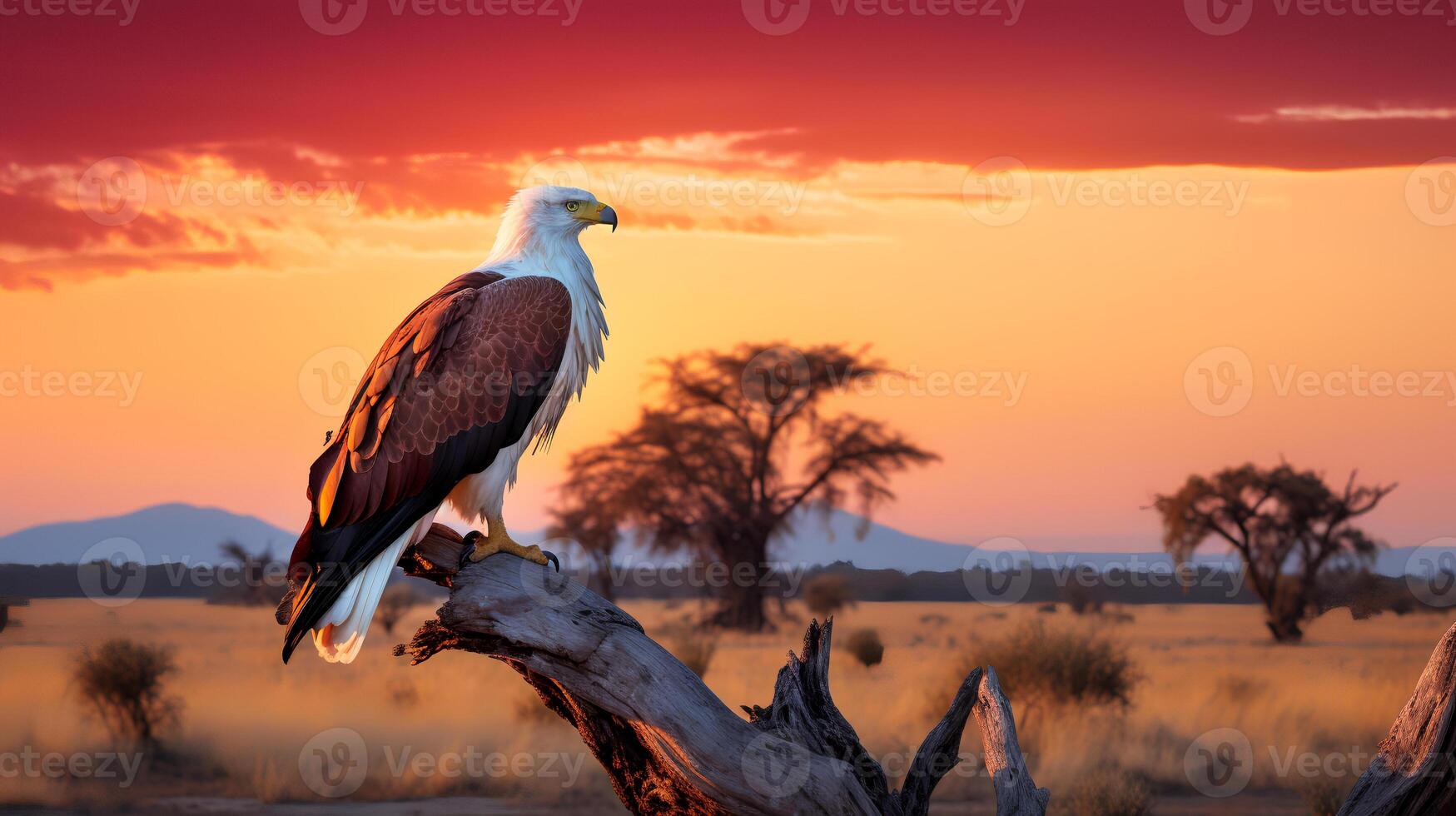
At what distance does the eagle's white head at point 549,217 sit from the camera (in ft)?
22.6

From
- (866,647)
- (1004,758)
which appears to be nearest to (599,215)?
(1004,758)

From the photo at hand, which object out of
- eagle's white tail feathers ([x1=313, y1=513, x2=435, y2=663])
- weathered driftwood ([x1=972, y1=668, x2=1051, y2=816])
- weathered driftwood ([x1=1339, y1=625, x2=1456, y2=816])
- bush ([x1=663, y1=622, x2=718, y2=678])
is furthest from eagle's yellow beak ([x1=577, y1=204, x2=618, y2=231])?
bush ([x1=663, y1=622, x2=718, y2=678])

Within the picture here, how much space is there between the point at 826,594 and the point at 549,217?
21919 mm

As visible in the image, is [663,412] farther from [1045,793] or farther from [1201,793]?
[1045,793]

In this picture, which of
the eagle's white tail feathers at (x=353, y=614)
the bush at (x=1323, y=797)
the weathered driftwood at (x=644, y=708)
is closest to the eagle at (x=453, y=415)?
the eagle's white tail feathers at (x=353, y=614)

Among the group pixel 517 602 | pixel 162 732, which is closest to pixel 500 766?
pixel 162 732

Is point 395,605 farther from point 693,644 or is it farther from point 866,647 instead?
point 866,647

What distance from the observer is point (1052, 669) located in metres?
16.9

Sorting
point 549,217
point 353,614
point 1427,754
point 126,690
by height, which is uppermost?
point 549,217

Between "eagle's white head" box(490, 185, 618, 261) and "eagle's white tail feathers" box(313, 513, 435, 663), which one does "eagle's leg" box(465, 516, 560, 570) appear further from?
"eagle's white head" box(490, 185, 618, 261)

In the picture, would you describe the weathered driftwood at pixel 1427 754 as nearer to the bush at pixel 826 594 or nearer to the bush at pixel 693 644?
the bush at pixel 693 644

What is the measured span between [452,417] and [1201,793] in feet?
38.6

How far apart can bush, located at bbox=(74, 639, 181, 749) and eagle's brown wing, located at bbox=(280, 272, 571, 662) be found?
12.2m

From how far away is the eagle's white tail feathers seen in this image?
5.86 meters
